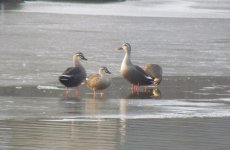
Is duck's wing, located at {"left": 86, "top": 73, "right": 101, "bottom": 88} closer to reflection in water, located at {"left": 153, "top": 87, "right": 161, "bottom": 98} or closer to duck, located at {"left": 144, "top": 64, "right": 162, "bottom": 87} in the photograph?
reflection in water, located at {"left": 153, "top": 87, "right": 161, "bottom": 98}

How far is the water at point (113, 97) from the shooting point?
1177 cm

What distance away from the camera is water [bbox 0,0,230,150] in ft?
38.6

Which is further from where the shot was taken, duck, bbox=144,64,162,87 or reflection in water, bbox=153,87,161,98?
duck, bbox=144,64,162,87

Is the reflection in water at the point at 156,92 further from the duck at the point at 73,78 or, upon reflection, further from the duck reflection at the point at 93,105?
the duck at the point at 73,78

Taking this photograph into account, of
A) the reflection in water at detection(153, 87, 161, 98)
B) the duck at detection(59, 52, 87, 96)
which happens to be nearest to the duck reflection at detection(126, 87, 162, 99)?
the reflection in water at detection(153, 87, 161, 98)

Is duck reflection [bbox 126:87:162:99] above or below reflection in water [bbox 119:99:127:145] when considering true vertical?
below

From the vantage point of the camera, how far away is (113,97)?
16.8m

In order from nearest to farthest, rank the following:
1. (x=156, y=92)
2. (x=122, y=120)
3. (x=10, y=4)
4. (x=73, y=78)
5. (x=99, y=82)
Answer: (x=122, y=120) < (x=99, y=82) < (x=73, y=78) < (x=156, y=92) < (x=10, y=4)

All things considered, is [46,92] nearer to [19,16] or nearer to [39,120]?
[39,120]

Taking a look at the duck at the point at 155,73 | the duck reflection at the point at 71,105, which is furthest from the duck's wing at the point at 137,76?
the duck reflection at the point at 71,105

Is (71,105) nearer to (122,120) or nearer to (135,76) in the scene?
(122,120)

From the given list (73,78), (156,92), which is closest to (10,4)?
(156,92)

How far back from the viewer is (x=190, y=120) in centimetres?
1367

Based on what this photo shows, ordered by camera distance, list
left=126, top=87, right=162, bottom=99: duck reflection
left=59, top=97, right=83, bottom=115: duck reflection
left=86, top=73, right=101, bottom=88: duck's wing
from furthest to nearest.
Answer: left=86, top=73, right=101, bottom=88: duck's wing
left=126, top=87, right=162, bottom=99: duck reflection
left=59, top=97, right=83, bottom=115: duck reflection
